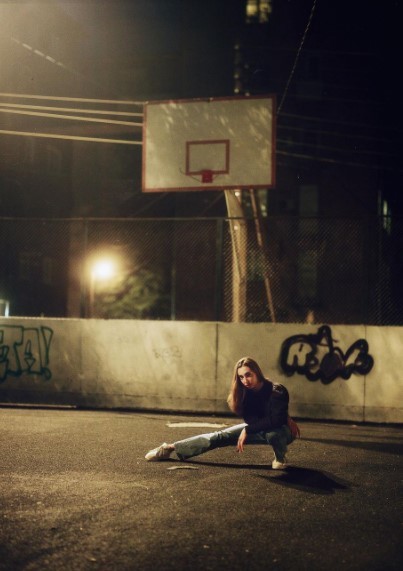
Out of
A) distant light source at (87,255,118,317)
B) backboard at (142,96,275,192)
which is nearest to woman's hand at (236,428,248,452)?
backboard at (142,96,275,192)

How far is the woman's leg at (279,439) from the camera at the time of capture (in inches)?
279

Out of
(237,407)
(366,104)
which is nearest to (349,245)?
(366,104)

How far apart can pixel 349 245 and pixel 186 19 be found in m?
13.3

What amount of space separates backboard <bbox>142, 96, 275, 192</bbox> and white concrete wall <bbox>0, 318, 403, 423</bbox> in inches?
124

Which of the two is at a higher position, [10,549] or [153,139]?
[153,139]

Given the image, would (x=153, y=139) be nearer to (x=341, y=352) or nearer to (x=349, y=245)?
(x=341, y=352)

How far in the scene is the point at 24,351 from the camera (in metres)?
12.6

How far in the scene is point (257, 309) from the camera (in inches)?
856

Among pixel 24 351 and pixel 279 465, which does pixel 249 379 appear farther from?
pixel 24 351

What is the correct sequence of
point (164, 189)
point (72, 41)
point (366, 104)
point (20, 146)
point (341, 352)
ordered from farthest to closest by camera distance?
point (72, 41) < point (366, 104) < point (20, 146) < point (164, 189) < point (341, 352)

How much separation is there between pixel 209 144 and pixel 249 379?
7.54 meters

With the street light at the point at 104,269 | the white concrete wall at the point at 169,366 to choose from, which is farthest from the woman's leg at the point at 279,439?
the street light at the point at 104,269

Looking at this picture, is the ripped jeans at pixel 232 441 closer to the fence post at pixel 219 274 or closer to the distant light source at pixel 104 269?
the fence post at pixel 219 274

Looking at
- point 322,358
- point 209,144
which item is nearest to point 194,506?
point 322,358
